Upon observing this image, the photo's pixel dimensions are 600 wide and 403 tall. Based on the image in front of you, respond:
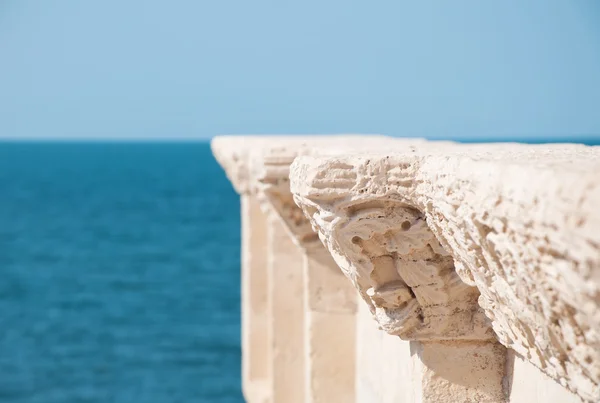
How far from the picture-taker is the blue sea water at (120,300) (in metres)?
18.5

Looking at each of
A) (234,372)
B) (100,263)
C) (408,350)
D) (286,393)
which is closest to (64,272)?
(100,263)

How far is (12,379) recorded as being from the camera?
18.0m

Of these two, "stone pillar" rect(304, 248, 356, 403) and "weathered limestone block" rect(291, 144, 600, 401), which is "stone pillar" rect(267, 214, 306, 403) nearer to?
"stone pillar" rect(304, 248, 356, 403)

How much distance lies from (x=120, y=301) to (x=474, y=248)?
24.8 m

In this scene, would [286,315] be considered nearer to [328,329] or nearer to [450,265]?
[328,329]

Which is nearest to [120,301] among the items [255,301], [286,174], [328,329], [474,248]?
[255,301]

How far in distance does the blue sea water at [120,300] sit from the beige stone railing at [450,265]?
41.0 ft

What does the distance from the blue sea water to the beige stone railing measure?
41.0 ft

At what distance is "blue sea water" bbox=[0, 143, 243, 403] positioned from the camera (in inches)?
727

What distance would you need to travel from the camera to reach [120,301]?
26.8 m

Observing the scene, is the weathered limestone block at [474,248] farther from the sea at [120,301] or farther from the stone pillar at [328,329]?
the sea at [120,301]

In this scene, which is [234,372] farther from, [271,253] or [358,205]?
[358,205]

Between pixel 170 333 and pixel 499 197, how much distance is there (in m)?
21.0

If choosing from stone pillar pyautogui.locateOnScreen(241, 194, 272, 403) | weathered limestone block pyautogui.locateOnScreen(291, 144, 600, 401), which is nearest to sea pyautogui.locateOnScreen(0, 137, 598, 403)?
stone pillar pyautogui.locateOnScreen(241, 194, 272, 403)
